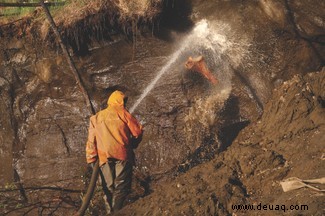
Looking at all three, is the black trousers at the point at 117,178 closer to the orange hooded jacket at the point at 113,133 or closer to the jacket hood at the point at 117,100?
the orange hooded jacket at the point at 113,133

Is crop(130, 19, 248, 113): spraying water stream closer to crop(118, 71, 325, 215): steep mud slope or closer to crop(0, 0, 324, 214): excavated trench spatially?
crop(0, 0, 324, 214): excavated trench

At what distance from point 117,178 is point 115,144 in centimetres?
56

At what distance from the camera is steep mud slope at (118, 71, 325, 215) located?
5352 millimetres

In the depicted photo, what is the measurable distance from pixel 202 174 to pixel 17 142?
423cm

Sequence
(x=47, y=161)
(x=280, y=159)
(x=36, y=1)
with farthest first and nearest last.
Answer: (x=36, y=1), (x=47, y=161), (x=280, y=159)

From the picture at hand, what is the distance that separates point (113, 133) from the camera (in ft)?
22.4

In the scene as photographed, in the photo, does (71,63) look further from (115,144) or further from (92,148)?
(115,144)

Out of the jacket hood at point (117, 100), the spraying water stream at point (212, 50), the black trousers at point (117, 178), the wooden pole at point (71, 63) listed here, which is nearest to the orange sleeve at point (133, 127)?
the jacket hood at point (117, 100)

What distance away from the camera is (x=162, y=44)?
8.19 metres

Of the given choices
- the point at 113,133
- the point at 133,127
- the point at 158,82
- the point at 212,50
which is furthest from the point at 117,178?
the point at 212,50

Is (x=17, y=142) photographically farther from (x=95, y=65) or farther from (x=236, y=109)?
(x=236, y=109)

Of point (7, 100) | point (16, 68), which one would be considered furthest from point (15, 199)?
point (16, 68)

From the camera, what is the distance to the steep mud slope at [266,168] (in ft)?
17.6

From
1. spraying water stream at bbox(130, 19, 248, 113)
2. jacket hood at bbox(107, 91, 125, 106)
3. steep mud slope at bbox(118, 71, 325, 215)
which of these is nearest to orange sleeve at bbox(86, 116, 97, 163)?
jacket hood at bbox(107, 91, 125, 106)
